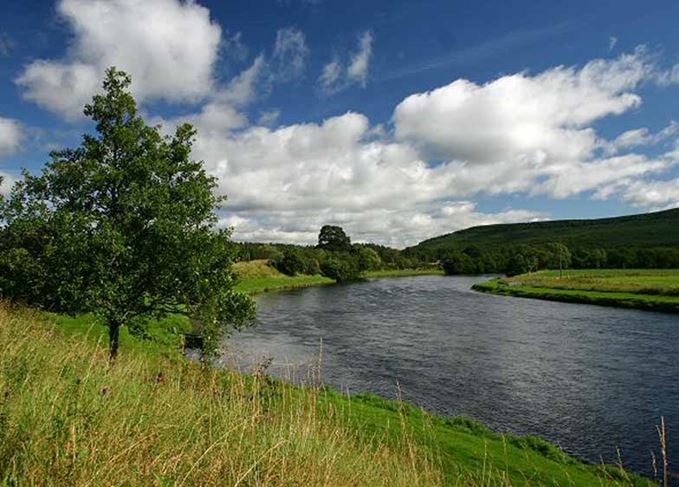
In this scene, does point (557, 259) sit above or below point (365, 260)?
below

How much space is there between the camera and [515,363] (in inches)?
1501

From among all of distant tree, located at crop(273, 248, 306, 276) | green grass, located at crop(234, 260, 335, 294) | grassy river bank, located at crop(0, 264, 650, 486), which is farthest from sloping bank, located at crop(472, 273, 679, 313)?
grassy river bank, located at crop(0, 264, 650, 486)

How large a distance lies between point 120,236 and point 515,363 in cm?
3105

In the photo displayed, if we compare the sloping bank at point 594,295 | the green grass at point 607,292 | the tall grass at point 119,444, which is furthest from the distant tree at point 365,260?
the tall grass at point 119,444

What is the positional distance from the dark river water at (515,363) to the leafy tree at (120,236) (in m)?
4.70

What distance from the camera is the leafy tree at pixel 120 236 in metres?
18.8

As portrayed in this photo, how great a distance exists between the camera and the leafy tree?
18.8 meters

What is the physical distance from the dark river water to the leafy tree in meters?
4.70

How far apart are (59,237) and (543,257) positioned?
189m

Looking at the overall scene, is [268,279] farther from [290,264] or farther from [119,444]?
[119,444]

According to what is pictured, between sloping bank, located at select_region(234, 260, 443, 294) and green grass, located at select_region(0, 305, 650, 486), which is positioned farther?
sloping bank, located at select_region(234, 260, 443, 294)

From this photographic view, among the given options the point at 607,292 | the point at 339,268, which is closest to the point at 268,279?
the point at 339,268

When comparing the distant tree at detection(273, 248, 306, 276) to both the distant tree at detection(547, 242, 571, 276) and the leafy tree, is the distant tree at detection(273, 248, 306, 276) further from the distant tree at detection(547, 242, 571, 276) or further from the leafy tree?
the leafy tree

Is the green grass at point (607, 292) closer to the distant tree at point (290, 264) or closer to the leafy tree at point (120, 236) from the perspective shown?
the distant tree at point (290, 264)
